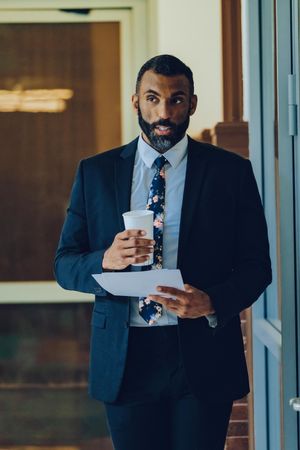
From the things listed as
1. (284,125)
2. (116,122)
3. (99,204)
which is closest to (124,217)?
(99,204)

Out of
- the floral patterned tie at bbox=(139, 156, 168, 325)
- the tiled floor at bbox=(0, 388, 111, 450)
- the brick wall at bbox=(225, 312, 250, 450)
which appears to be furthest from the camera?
the tiled floor at bbox=(0, 388, 111, 450)

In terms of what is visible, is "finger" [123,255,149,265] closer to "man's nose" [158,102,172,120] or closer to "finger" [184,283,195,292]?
"finger" [184,283,195,292]

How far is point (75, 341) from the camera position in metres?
5.28

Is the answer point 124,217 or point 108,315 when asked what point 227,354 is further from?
point 124,217

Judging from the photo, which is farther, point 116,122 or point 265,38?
point 116,122

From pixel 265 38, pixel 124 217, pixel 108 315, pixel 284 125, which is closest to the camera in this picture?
pixel 124 217

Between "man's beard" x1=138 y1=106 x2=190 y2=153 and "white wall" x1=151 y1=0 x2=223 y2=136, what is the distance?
86.1 inches

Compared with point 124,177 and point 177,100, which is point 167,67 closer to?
point 177,100

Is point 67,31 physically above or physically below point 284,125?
above

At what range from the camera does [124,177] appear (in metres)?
2.39

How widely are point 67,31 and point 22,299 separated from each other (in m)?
1.65

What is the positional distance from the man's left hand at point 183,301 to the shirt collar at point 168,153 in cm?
43

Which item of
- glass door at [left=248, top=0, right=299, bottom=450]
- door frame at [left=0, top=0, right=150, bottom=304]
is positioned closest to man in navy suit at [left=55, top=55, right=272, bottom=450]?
glass door at [left=248, top=0, right=299, bottom=450]

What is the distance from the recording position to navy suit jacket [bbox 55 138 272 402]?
229cm
